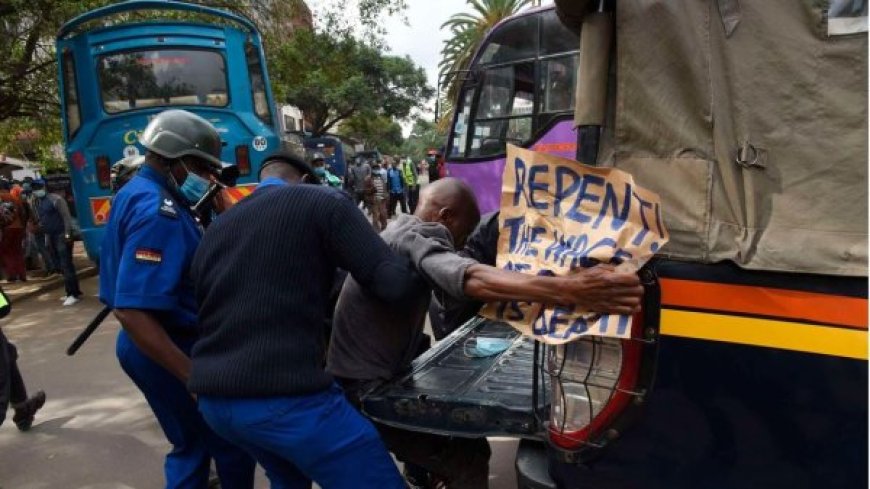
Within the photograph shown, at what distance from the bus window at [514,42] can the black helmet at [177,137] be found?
5988 millimetres

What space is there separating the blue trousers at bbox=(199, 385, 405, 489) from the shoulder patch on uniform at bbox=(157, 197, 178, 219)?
0.71m

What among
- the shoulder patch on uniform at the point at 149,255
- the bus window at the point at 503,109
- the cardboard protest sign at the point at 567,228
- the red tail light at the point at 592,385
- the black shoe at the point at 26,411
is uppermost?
the bus window at the point at 503,109

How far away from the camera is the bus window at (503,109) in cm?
787

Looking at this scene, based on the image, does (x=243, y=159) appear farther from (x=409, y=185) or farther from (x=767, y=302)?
(x=409, y=185)

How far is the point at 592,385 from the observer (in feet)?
4.87

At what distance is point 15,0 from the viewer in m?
7.61

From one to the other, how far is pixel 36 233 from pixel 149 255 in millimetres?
9455

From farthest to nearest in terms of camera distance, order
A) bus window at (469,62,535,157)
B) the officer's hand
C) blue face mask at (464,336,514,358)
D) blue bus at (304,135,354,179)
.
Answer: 1. blue bus at (304,135,354,179)
2. bus window at (469,62,535,157)
3. blue face mask at (464,336,514,358)
4. the officer's hand

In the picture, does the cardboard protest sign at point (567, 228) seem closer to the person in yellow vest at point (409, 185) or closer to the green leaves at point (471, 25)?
the person in yellow vest at point (409, 185)

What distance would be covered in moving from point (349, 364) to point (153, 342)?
66 centimetres

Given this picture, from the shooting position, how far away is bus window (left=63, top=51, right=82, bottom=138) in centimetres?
791

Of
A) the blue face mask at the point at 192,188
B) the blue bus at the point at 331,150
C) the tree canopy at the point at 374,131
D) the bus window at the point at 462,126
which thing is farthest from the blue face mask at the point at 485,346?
the tree canopy at the point at 374,131

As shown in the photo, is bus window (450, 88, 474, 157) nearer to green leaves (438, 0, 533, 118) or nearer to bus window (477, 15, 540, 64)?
bus window (477, 15, 540, 64)

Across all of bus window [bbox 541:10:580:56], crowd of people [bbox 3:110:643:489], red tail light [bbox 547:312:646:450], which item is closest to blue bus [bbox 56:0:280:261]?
bus window [bbox 541:10:580:56]
